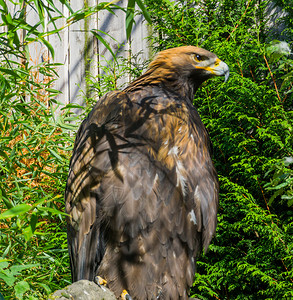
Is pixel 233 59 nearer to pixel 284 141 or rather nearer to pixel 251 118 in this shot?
pixel 251 118

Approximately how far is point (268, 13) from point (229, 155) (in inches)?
46.0

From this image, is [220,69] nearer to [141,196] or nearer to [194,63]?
[194,63]

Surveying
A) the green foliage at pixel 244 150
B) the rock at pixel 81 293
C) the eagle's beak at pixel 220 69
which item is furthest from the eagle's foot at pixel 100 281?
the eagle's beak at pixel 220 69

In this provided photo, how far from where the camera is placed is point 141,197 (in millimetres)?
1824

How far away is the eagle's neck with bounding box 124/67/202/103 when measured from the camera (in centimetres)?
223

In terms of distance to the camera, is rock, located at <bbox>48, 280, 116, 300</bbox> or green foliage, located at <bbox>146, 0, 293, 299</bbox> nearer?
rock, located at <bbox>48, 280, 116, 300</bbox>

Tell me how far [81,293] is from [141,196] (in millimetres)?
696

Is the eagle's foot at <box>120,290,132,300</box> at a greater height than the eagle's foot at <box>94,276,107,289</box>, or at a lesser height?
lesser

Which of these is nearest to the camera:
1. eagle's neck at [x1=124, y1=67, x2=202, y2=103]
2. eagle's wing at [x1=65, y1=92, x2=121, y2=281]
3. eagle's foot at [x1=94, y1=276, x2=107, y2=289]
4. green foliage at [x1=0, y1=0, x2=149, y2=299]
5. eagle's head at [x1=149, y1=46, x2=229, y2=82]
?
green foliage at [x1=0, y1=0, x2=149, y2=299]

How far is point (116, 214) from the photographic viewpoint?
1.83m

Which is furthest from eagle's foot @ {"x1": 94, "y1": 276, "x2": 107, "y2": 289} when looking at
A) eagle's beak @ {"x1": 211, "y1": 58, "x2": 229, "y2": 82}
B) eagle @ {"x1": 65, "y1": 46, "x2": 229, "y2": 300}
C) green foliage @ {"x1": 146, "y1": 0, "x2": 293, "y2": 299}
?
eagle's beak @ {"x1": 211, "y1": 58, "x2": 229, "y2": 82}

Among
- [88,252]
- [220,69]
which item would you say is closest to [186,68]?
[220,69]

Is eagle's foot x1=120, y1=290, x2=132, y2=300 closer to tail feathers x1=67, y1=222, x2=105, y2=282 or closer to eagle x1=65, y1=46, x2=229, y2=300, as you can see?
eagle x1=65, y1=46, x2=229, y2=300

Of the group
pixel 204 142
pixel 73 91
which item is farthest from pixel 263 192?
pixel 73 91
